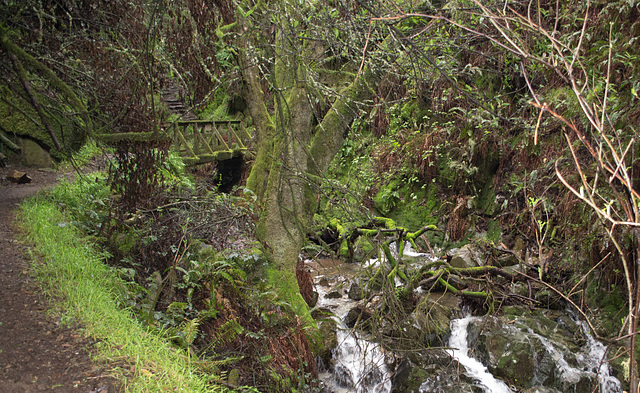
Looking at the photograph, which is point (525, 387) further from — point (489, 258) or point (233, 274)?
point (233, 274)

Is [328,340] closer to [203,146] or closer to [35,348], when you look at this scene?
[35,348]

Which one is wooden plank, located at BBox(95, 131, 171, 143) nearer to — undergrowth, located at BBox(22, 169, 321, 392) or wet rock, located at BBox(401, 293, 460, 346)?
undergrowth, located at BBox(22, 169, 321, 392)

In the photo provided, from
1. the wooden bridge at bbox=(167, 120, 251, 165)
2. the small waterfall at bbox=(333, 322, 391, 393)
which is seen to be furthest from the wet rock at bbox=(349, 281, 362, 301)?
the wooden bridge at bbox=(167, 120, 251, 165)

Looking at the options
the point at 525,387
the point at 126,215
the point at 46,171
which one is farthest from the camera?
the point at 46,171

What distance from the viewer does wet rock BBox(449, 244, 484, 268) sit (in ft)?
24.9

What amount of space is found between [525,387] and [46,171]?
34.7ft

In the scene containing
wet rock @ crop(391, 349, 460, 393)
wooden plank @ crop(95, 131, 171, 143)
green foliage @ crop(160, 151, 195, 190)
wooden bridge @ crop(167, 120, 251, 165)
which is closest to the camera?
wooden plank @ crop(95, 131, 171, 143)

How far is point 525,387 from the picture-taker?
523cm

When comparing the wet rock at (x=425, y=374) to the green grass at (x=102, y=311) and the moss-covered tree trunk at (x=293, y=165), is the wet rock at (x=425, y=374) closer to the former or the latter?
the moss-covered tree trunk at (x=293, y=165)

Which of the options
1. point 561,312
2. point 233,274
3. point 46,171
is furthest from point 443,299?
point 46,171

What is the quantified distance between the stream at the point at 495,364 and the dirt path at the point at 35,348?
2.71 m

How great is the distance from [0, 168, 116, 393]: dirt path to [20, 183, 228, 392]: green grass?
13 centimetres

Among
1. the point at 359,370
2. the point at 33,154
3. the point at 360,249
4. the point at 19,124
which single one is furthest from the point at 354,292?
the point at 19,124

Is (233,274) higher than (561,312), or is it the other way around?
(233,274)
